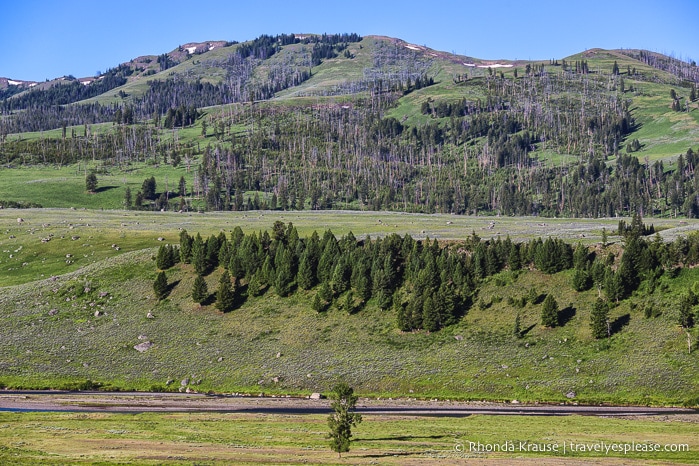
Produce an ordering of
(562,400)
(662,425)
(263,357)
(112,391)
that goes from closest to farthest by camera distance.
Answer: (662,425) → (562,400) → (112,391) → (263,357)

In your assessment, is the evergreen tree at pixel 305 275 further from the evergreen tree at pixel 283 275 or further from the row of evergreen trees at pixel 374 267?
the evergreen tree at pixel 283 275

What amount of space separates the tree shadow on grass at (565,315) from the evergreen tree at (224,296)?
172 ft

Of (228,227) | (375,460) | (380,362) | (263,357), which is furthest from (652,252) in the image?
(228,227)

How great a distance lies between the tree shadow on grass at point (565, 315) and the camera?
338 ft

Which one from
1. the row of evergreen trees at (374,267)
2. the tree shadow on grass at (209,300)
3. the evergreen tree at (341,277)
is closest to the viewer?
the row of evergreen trees at (374,267)

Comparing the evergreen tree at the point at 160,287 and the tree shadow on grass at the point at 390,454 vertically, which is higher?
the evergreen tree at the point at 160,287

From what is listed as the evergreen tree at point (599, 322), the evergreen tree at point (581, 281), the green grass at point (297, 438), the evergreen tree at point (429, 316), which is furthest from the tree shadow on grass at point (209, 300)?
the evergreen tree at point (599, 322)

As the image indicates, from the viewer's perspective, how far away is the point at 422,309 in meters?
108

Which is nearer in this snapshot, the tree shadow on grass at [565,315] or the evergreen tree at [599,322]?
the evergreen tree at [599,322]

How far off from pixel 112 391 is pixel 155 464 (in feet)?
159

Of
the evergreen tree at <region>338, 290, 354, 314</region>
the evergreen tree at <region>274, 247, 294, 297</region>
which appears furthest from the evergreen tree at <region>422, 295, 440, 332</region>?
the evergreen tree at <region>274, 247, 294, 297</region>

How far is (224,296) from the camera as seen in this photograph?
11712 cm

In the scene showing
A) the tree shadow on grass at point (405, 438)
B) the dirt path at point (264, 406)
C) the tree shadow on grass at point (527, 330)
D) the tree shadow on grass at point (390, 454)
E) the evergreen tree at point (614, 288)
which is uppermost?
the evergreen tree at point (614, 288)

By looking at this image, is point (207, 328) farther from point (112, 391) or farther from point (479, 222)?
point (479, 222)
